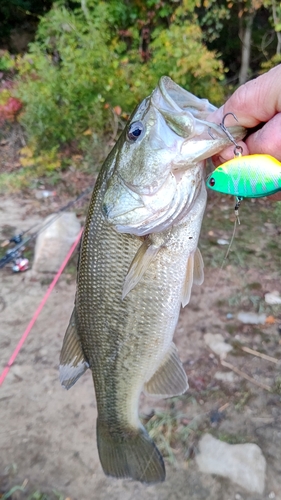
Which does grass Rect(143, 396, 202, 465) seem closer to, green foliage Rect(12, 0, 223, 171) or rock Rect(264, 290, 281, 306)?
rock Rect(264, 290, 281, 306)

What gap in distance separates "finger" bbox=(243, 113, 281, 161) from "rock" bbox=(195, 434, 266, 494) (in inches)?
70.6

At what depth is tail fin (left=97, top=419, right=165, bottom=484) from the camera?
5.81 feet

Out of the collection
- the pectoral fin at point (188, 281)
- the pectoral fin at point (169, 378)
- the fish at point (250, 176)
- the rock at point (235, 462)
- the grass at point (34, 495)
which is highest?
the fish at point (250, 176)

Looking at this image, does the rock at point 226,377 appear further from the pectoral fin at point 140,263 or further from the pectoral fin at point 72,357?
the pectoral fin at point 140,263

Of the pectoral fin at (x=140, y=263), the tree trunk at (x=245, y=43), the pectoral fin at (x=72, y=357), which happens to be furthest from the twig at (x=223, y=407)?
the tree trunk at (x=245, y=43)

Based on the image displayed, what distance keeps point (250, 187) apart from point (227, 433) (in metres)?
1.80

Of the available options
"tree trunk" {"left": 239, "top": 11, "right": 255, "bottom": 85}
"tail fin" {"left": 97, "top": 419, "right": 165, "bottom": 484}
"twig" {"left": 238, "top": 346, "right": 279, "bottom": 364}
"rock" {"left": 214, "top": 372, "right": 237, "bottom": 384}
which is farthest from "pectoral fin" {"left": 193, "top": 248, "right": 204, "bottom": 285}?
"tree trunk" {"left": 239, "top": 11, "right": 255, "bottom": 85}

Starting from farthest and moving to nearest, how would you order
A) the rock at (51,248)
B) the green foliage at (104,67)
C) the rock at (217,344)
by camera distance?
the green foliage at (104,67)
the rock at (51,248)
the rock at (217,344)

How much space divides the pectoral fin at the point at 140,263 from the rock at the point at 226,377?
1564 mm

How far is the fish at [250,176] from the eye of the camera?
1170 millimetres

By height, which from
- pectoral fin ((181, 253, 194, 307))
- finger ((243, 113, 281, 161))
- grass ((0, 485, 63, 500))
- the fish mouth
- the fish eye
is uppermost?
the fish eye

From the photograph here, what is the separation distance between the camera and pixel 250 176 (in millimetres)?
Answer: 1185

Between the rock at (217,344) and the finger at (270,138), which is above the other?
the finger at (270,138)

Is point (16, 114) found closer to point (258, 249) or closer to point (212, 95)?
point (212, 95)
